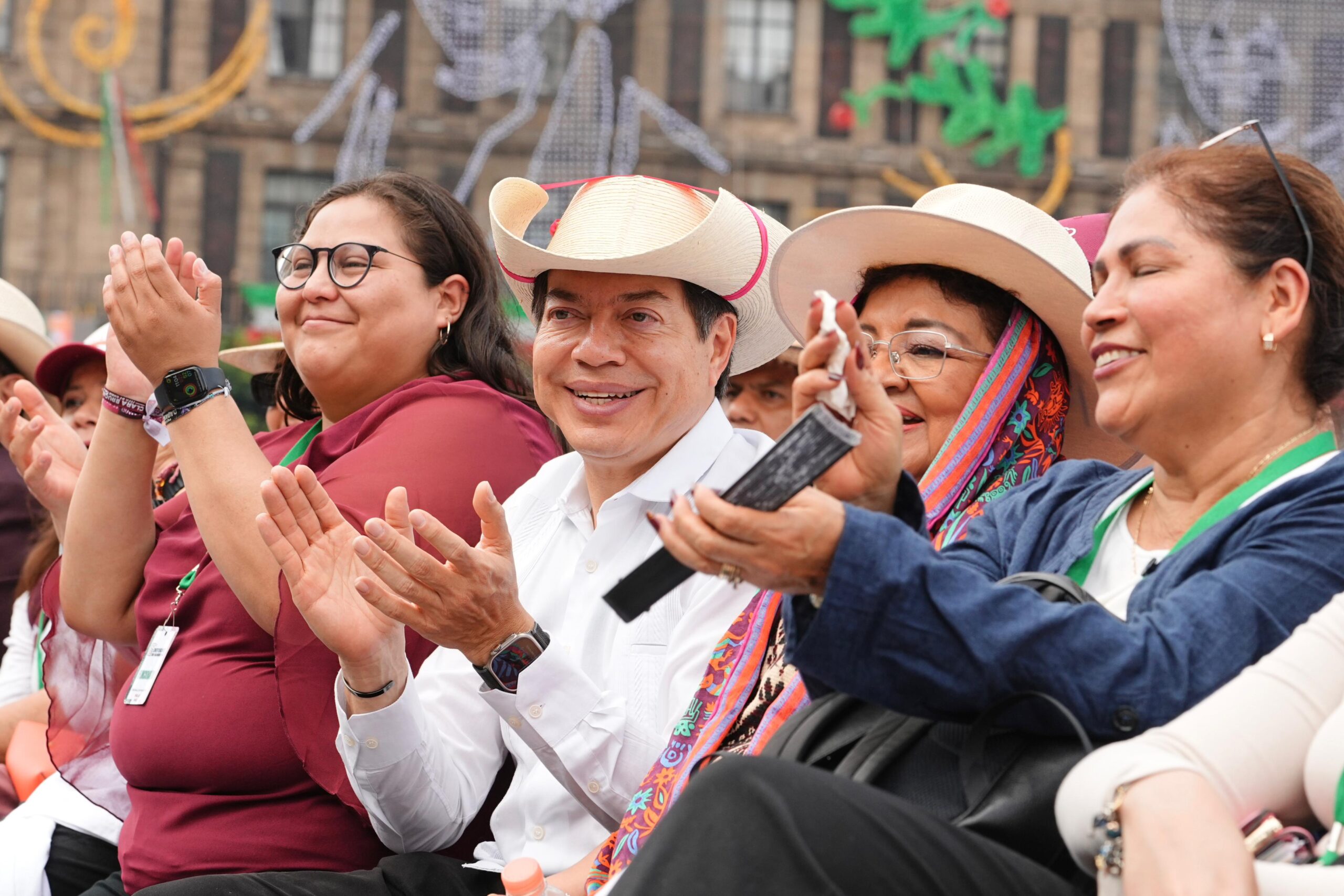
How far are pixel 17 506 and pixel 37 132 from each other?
74.5ft

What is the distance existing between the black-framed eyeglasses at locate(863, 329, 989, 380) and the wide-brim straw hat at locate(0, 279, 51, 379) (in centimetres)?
314

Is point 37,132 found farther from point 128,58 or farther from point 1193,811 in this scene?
point 1193,811

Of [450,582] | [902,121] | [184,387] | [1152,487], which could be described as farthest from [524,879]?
[902,121]

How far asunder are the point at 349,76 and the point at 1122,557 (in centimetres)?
2553

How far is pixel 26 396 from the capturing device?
365cm

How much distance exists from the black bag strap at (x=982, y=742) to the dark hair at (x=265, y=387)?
2.79 m

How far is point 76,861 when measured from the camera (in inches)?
129

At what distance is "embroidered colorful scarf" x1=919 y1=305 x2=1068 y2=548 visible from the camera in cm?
269

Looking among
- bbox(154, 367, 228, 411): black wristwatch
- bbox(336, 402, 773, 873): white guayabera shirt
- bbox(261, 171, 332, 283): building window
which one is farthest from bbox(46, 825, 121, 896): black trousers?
bbox(261, 171, 332, 283): building window

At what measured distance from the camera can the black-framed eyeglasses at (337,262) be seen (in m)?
3.44

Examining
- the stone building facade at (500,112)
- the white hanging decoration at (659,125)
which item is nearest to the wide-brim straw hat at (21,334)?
the stone building facade at (500,112)

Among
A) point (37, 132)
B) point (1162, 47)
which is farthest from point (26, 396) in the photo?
point (1162, 47)

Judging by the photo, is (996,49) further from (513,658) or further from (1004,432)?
(513,658)

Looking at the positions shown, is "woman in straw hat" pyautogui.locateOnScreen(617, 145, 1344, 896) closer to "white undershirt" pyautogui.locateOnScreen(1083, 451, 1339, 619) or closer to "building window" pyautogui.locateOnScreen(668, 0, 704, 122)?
"white undershirt" pyautogui.locateOnScreen(1083, 451, 1339, 619)
